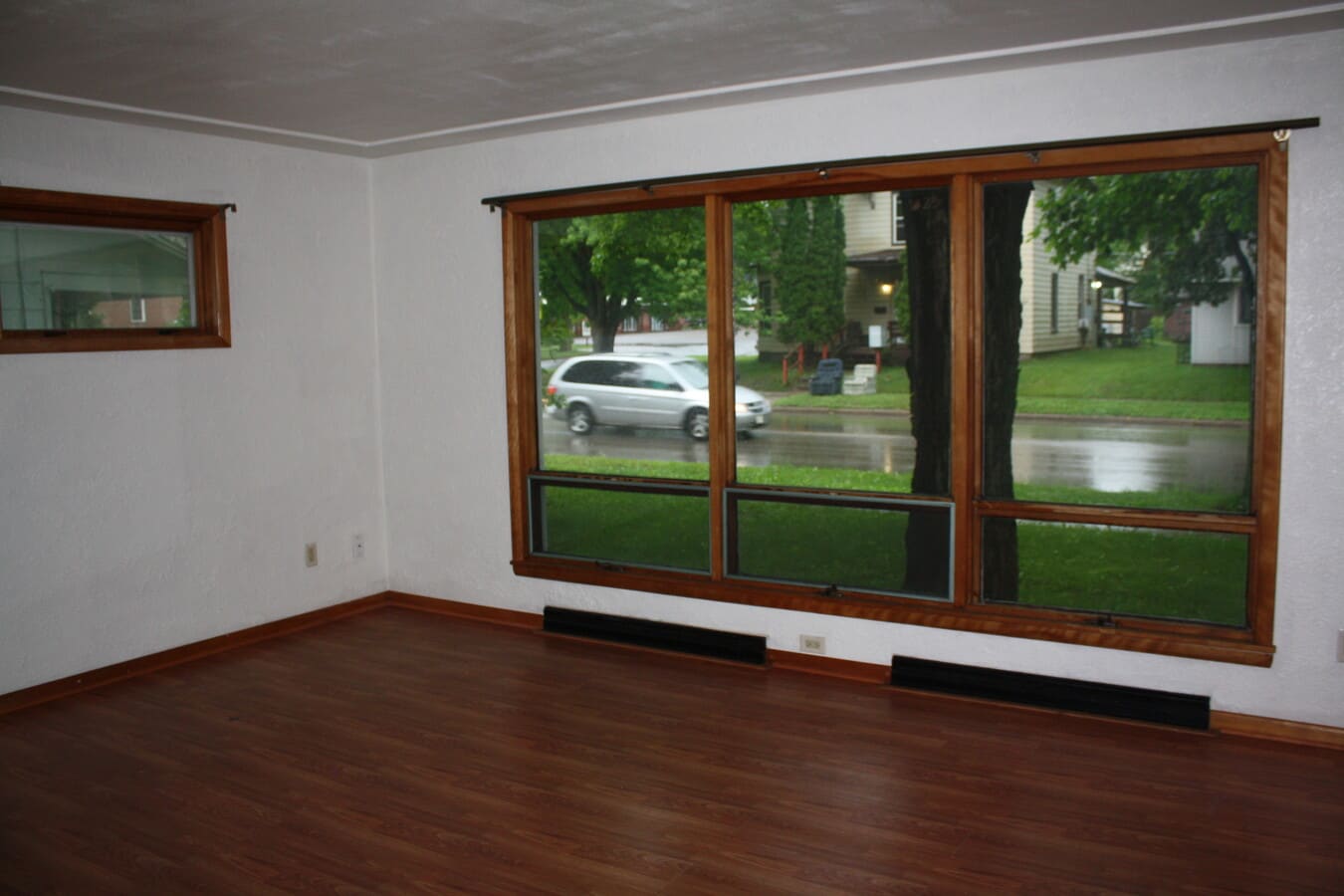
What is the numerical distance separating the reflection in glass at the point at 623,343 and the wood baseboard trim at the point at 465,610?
0.86 metres

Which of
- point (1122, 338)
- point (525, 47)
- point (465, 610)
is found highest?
point (525, 47)

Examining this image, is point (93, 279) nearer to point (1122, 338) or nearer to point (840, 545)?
point (840, 545)

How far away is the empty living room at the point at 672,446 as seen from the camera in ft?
11.0

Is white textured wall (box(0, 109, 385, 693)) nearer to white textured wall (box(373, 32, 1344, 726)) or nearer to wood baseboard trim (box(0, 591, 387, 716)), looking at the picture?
wood baseboard trim (box(0, 591, 387, 716))

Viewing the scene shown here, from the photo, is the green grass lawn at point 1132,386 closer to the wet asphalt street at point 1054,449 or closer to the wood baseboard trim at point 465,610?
the wet asphalt street at point 1054,449

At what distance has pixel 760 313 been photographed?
489cm

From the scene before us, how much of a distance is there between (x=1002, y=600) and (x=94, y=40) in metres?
4.10

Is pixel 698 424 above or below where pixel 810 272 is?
below

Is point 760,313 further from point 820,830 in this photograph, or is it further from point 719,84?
point 820,830

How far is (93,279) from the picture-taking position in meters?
4.75

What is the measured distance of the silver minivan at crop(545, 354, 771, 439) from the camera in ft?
16.5

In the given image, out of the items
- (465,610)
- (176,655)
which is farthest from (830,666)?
(176,655)

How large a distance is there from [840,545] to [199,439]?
3255 millimetres

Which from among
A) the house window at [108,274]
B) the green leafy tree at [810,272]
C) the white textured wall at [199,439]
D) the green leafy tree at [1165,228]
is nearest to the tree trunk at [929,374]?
the green leafy tree at [810,272]
